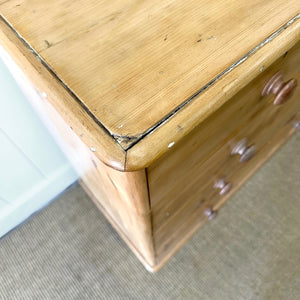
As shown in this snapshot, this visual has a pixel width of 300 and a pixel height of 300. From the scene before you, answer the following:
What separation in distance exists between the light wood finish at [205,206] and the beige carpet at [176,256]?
0.15ft

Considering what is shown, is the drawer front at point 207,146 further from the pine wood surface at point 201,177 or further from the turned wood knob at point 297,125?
the turned wood knob at point 297,125

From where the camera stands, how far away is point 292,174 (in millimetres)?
1121

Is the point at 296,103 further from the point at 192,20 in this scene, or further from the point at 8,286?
the point at 8,286

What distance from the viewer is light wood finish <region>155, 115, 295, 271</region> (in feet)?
2.92

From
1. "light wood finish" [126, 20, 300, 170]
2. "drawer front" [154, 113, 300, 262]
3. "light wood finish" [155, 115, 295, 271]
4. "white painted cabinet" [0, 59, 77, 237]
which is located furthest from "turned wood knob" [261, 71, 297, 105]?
"white painted cabinet" [0, 59, 77, 237]

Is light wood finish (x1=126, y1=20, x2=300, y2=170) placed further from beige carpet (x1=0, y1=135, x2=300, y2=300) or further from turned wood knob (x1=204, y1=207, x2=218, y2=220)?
beige carpet (x1=0, y1=135, x2=300, y2=300)

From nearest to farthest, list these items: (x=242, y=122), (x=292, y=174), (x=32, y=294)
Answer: (x=242, y=122) < (x=32, y=294) < (x=292, y=174)

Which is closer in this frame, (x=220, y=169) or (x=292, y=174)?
(x=220, y=169)

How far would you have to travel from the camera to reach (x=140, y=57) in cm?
39

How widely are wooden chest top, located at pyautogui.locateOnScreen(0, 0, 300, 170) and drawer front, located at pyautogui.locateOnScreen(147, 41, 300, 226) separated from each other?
0.07m

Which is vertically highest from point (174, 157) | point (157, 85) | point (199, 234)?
point (157, 85)

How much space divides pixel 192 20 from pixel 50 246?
0.93 metres

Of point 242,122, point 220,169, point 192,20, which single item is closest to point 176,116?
point 192,20

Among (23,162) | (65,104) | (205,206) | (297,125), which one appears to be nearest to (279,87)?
(65,104)
